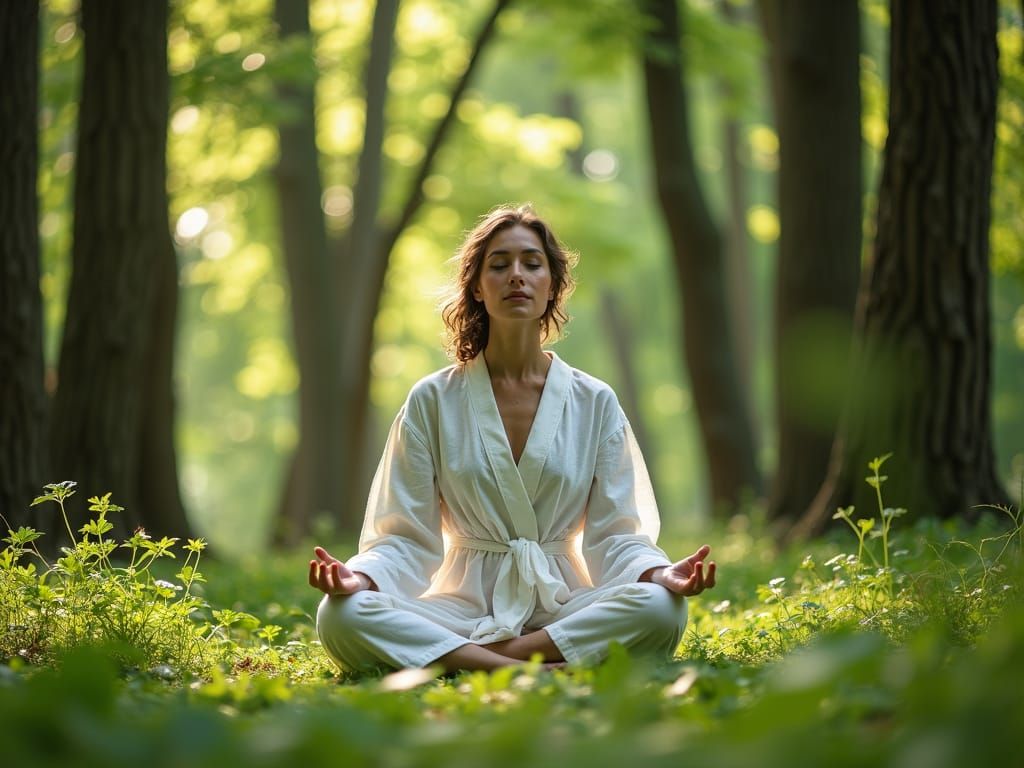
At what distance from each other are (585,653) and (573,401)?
108cm

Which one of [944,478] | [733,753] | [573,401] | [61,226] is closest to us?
[733,753]

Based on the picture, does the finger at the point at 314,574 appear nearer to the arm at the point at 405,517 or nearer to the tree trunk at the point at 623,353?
the arm at the point at 405,517

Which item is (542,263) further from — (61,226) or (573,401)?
(61,226)

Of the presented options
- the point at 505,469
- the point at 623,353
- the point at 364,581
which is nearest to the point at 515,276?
the point at 505,469

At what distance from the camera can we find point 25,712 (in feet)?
6.34

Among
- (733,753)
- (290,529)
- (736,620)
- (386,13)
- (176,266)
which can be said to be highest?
(386,13)

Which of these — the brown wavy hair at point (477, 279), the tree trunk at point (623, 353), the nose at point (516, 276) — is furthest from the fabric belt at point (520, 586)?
the tree trunk at point (623, 353)

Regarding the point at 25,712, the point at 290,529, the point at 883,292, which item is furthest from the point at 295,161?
the point at 25,712

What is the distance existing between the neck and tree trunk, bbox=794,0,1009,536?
2445 mm

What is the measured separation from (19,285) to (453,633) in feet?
9.91

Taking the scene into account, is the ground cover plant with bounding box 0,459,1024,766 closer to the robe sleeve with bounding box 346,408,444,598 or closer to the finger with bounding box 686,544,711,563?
the finger with bounding box 686,544,711,563

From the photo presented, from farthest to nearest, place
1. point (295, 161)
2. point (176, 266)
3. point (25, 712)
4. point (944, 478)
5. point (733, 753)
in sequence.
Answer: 1. point (295, 161)
2. point (176, 266)
3. point (944, 478)
4. point (25, 712)
5. point (733, 753)

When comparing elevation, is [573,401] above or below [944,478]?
above

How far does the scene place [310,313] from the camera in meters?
11.9
